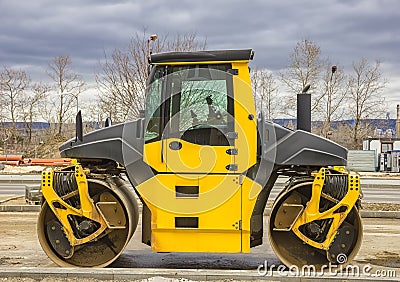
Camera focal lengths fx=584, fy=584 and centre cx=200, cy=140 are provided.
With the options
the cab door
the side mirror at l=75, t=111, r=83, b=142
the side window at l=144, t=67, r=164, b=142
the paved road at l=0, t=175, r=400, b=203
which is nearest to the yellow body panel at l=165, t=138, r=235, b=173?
the cab door

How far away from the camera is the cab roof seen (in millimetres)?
7473

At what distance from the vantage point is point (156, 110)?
24.7 feet

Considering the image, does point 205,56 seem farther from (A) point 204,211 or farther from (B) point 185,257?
(B) point 185,257

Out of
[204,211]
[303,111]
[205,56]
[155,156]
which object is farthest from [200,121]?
[303,111]

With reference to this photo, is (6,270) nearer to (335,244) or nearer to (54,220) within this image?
(54,220)

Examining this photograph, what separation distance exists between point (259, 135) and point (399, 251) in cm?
367

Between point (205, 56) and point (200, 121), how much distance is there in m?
0.84

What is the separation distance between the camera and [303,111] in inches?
346

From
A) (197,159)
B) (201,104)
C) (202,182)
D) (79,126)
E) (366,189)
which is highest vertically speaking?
(201,104)

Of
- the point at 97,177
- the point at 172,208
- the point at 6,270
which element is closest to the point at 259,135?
the point at 172,208

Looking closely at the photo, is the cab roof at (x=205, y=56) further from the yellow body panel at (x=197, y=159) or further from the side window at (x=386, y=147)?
the side window at (x=386, y=147)

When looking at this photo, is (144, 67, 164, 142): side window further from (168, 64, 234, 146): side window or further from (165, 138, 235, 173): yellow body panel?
(165, 138, 235, 173): yellow body panel

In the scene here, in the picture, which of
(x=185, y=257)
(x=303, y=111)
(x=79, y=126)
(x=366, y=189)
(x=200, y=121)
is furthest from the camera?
(x=366, y=189)

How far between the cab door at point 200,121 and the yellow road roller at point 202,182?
13 mm
